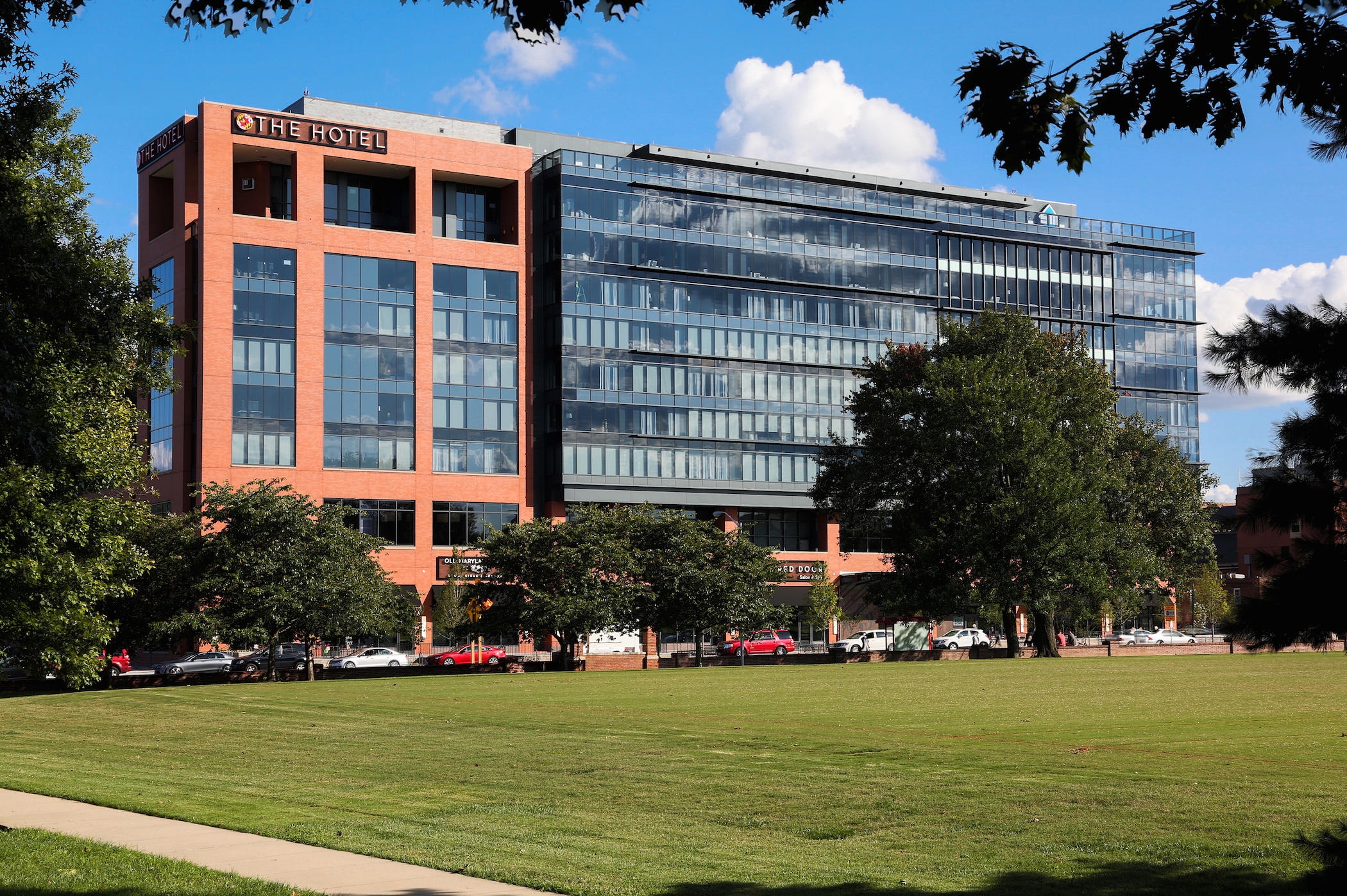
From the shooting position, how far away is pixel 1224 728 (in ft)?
72.3

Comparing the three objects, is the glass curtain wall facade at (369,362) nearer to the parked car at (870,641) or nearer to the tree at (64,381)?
the parked car at (870,641)

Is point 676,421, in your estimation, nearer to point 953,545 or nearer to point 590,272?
point 590,272

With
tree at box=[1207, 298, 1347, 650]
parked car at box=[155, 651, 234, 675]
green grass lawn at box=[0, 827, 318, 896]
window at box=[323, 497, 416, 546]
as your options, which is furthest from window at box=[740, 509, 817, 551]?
tree at box=[1207, 298, 1347, 650]

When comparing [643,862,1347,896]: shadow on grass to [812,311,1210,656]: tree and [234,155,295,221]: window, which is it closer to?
[812,311,1210,656]: tree

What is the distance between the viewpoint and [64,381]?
85.0ft

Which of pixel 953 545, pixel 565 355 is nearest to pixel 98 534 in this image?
pixel 953 545

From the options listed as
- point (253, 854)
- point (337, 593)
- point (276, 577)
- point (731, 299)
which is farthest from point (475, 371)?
point (253, 854)

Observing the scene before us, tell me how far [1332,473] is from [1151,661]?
5375 centimetres

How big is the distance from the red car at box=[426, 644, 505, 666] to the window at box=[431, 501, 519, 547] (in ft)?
28.1

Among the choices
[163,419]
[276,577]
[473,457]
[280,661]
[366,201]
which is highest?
[366,201]

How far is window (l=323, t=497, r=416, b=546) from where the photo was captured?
86688 mm

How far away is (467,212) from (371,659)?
3544 centimetres

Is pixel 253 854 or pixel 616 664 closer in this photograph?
pixel 253 854

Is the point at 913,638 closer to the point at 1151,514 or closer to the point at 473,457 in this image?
the point at 1151,514
